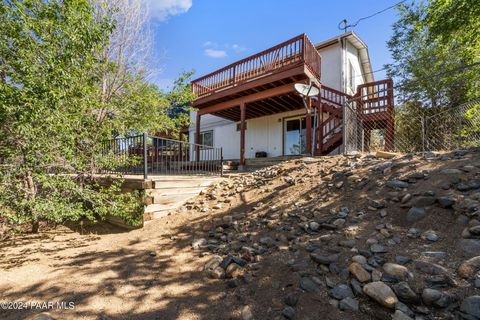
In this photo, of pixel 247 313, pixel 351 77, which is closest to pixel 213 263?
pixel 247 313

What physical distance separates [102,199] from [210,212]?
1.99 m

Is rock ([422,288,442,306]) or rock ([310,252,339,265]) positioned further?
rock ([310,252,339,265])

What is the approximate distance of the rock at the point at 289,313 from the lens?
185 cm

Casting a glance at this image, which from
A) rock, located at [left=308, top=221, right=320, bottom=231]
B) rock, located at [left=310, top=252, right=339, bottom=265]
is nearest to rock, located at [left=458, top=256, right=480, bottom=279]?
rock, located at [left=310, top=252, right=339, bottom=265]

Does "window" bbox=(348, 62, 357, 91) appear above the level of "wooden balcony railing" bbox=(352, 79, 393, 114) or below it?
above

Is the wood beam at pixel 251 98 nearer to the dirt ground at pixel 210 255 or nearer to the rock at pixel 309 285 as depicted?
the dirt ground at pixel 210 255

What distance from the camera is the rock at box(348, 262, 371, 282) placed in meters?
1.94

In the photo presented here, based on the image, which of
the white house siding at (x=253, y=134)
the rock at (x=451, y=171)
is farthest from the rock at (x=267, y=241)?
the white house siding at (x=253, y=134)

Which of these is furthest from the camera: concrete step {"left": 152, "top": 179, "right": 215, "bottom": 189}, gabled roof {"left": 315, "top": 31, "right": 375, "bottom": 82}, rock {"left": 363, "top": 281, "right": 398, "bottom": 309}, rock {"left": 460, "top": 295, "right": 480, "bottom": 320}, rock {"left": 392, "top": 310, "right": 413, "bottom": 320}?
gabled roof {"left": 315, "top": 31, "right": 375, "bottom": 82}

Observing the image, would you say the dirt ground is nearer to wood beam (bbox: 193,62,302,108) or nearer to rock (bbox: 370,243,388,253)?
rock (bbox: 370,243,388,253)

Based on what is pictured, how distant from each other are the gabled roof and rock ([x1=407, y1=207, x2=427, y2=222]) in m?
9.51

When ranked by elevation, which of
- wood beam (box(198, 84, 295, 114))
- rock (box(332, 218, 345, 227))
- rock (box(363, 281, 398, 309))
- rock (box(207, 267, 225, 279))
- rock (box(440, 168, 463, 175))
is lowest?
rock (box(207, 267, 225, 279))

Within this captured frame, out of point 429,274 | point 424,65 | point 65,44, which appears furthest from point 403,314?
point 424,65

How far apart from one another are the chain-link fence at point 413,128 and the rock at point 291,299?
4.52 m
